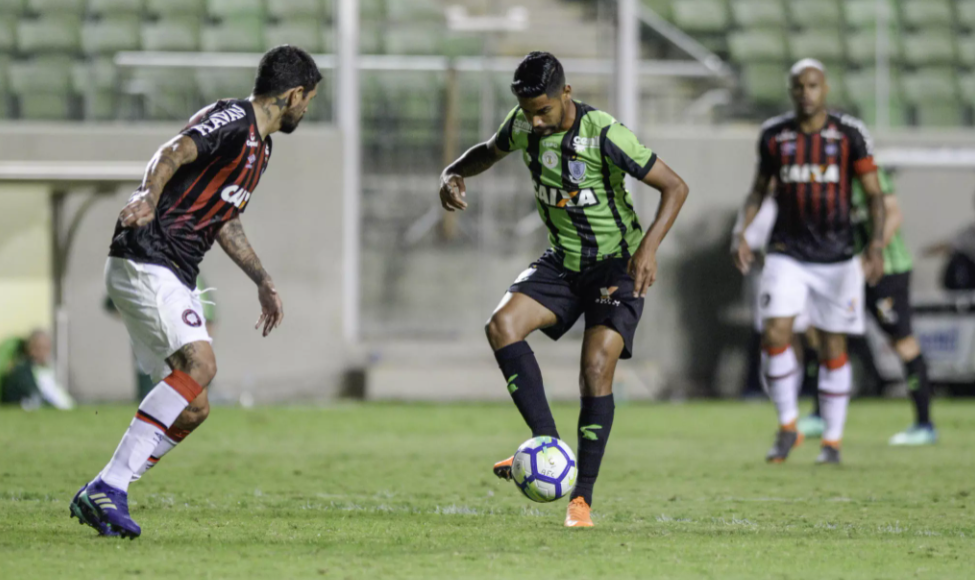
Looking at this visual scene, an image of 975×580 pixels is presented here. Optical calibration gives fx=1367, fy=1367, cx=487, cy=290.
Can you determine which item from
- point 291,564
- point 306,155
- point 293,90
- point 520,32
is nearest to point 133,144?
point 306,155

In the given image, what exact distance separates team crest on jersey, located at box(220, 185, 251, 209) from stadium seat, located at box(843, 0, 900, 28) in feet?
41.2

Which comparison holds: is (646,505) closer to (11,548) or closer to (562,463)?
(562,463)

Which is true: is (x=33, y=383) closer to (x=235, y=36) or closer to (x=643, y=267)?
(x=235, y=36)

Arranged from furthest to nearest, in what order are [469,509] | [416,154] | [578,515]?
[416,154] < [469,509] < [578,515]

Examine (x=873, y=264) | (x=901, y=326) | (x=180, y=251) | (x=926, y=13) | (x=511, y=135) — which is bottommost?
(x=901, y=326)

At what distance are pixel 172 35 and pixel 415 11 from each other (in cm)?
270

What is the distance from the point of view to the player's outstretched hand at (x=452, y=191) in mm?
5906

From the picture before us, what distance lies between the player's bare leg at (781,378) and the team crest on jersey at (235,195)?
3857 millimetres

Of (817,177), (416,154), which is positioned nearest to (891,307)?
(817,177)

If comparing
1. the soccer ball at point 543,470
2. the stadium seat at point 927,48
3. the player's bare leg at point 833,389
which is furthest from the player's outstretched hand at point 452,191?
the stadium seat at point 927,48

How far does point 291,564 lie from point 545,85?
6.98ft

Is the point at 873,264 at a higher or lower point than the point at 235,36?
lower

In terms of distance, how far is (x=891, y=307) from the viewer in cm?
940

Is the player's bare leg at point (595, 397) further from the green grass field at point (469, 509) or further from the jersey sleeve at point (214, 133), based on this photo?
the jersey sleeve at point (214, 133)
